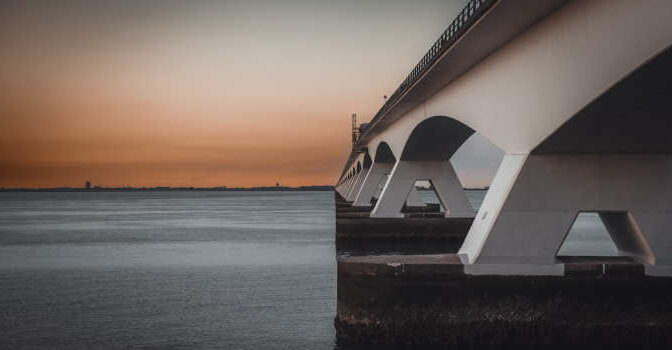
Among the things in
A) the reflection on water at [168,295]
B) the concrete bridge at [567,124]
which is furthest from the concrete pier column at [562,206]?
the reflection on water at [168,295]

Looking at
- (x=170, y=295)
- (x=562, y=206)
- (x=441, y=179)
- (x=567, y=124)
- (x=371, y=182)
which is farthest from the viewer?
(x=371, y=182)

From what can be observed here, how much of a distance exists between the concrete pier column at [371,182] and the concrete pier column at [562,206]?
43810mm

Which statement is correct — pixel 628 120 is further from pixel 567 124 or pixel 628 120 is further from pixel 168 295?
pixel 168 295

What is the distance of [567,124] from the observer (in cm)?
1320

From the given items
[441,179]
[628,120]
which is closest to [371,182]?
[441,179]

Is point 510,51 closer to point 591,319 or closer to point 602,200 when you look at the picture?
point 602,200

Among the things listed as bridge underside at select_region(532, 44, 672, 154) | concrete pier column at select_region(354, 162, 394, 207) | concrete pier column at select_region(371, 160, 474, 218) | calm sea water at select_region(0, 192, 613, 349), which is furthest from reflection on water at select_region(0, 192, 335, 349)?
concrete pier column at select_region(354, 162, 394, 207)

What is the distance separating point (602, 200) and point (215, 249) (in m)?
30.2

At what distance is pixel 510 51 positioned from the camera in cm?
1650

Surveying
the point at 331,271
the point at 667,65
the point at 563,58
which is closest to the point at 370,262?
the point at 563,58

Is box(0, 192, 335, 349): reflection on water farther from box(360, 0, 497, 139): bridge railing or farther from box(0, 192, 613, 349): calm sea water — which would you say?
box(360, 0, 497, 139): bridge railing

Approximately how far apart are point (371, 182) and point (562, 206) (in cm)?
4499

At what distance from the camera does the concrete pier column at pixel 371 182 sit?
194ft

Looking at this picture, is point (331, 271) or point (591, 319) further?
point (331, 271)
